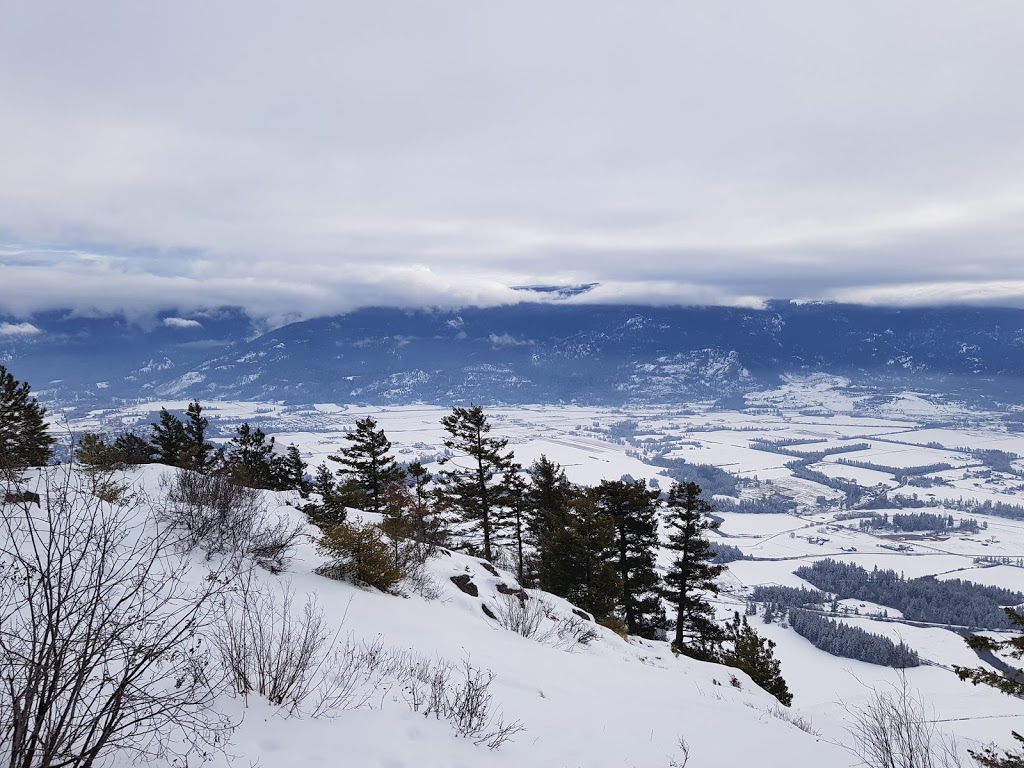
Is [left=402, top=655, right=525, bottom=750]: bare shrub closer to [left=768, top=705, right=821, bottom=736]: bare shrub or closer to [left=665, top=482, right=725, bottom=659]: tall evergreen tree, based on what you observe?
[left=768, top=705, right=821, bottom=736]: bare shrub

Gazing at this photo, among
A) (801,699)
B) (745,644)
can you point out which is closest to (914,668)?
(801,699)

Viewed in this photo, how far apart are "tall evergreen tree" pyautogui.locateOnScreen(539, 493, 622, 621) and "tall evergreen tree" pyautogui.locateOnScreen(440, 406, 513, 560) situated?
191 inches

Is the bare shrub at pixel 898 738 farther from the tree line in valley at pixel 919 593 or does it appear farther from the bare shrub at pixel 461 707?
the tree line in valley at pixel 919 593

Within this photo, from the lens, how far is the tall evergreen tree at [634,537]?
71.6 ft

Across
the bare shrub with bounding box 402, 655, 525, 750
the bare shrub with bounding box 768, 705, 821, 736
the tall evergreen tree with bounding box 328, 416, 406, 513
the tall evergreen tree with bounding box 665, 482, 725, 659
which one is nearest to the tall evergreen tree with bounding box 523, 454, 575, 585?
the tall evergreen tree with bounding box 665, 482, 725, 659

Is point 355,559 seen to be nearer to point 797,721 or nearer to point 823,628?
point 797,721

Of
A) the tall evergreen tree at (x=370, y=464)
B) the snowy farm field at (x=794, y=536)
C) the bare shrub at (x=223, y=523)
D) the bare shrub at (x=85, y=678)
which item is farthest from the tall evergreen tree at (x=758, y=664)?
the bare shrub at (x=85, y=678)

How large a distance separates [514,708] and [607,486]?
16059mm

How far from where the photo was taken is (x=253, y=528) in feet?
35.5

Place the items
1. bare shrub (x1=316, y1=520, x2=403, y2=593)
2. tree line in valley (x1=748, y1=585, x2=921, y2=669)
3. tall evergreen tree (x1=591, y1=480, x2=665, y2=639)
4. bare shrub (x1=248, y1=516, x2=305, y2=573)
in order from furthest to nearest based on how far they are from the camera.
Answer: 1. tree line in valley (x1=748, y1=585, x2=921, y2=669)
2. tall evergreen tree (x1=591, y1=480, x2=665, y2=639)
3. bare shrub (x1=316, y1=520, x2=403, y2=593)
4. bare shrub (x1=248, y1=516, x2=305, y2=573)

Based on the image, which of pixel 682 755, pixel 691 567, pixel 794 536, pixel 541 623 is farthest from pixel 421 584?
pixel 794 536

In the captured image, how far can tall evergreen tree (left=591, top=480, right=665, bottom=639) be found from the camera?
71.6ft

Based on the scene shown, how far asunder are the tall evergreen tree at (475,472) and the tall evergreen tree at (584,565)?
4.85 meters

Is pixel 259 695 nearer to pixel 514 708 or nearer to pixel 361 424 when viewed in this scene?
pixel 514 708
